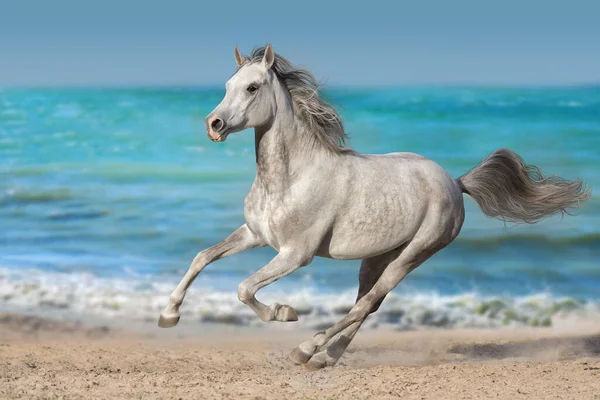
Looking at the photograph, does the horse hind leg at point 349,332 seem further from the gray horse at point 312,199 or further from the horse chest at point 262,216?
the horse chest at point 262,216

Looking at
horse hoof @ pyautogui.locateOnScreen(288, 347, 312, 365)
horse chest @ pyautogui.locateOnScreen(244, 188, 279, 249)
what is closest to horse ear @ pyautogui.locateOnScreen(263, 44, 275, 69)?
horse chest @ pyautogui.locateOnScreen(244, 188, 279, 249)

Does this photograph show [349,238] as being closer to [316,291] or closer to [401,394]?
[401,394]

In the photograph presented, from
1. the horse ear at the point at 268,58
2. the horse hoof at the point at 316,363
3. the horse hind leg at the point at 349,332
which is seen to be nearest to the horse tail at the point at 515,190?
the horse hind leg at the point at 349,332

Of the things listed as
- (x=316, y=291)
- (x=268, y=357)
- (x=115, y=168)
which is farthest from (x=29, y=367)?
(x=115, y=168)

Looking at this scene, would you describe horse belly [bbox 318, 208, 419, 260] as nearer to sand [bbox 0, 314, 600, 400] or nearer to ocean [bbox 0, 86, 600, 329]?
sand [bbox 0, 314, 600, 400]

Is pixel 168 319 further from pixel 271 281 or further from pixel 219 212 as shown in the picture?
pixel 219 212

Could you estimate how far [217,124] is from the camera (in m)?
4.78

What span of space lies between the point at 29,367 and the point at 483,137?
18.4 m

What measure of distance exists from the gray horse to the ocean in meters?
1.04

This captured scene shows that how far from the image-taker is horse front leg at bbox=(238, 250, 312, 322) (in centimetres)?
498

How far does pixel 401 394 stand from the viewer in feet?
18.5

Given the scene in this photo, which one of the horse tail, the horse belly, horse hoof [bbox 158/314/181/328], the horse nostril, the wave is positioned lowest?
horse hoof [bbox 158/314/181/328]

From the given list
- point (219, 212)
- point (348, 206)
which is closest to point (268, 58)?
point (348, 206)

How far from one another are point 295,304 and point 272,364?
280 cm
